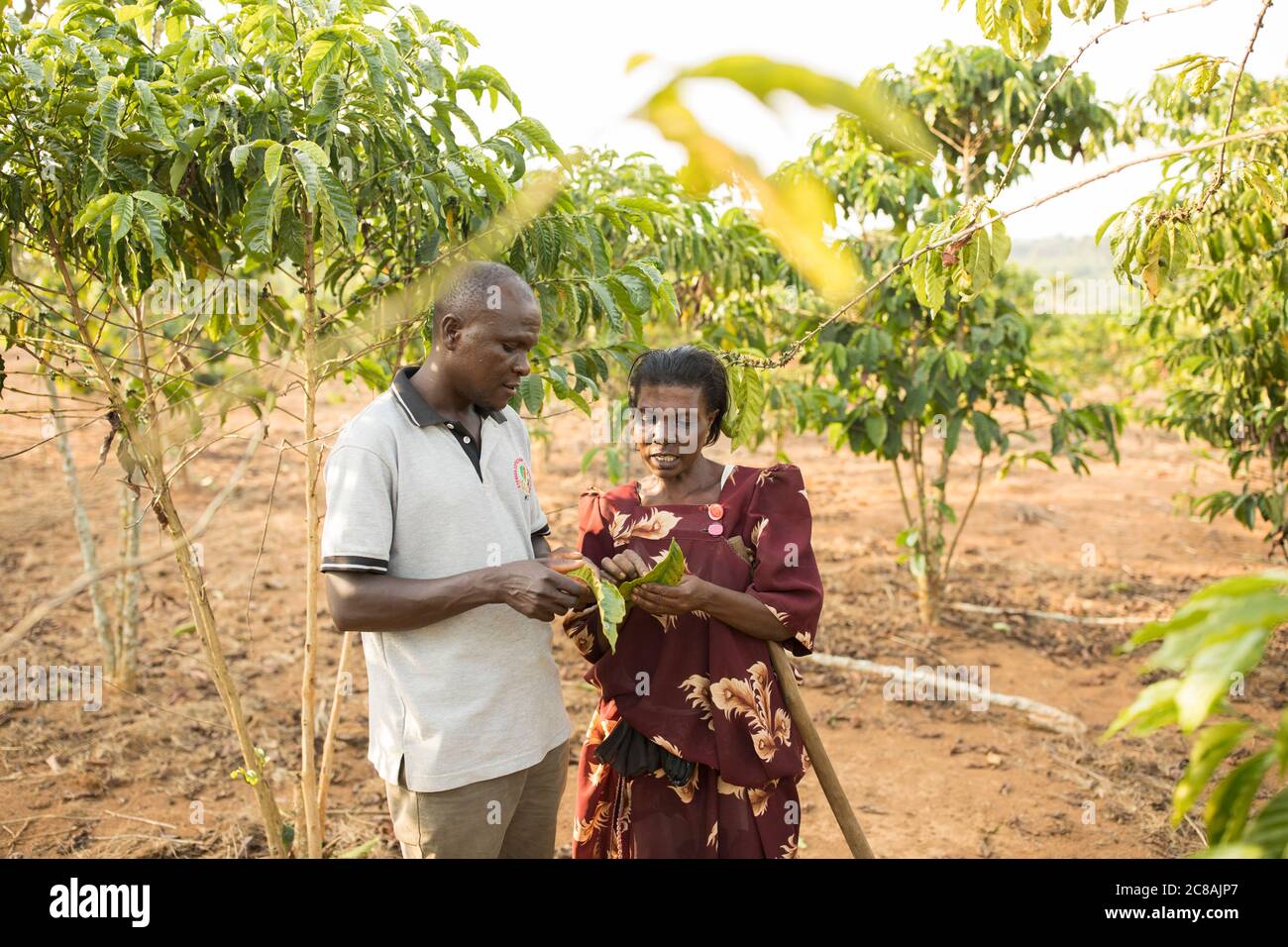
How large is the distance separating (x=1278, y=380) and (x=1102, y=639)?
1.50 meters

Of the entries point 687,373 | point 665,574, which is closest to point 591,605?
point 665,574

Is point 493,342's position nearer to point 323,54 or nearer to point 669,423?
point 669,423

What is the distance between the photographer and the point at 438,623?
65.3 inches

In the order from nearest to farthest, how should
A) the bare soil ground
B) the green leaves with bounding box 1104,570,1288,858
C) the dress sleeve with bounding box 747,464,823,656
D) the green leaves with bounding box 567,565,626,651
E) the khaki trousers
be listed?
the green leaves with bounding box 1104,570,1288,858, the green leaves with bounding box 567,565,626,651, the khaki trousers, the dress sleeve with bounding box 747,464,823,656, the bare soil ground

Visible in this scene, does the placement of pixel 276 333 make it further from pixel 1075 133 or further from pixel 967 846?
pixel 1075 133

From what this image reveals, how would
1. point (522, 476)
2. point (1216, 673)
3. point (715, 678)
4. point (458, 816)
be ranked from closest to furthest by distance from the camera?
1. point (1216, 673)
2. point (458, 816)
3. point (715, 678)
4. point (522, 476)

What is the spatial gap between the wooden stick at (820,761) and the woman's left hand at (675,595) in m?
0.23

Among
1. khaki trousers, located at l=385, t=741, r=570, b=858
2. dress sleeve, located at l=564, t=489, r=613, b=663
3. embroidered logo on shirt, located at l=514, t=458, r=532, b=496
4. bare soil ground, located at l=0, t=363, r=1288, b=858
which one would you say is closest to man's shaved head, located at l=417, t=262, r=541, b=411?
embroidered logo on shirt, located at l=514, t=458, r=532, b=496

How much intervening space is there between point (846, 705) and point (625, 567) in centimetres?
267

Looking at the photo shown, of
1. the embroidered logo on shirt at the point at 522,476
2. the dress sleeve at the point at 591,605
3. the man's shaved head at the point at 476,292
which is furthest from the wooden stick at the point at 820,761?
the man's shaved head at the point at 476,292

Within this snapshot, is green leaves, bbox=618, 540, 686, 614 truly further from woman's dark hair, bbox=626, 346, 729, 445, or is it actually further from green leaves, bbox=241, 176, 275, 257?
green leaves, bbox=241, 176, 275, 257

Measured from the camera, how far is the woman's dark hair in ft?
5.89
